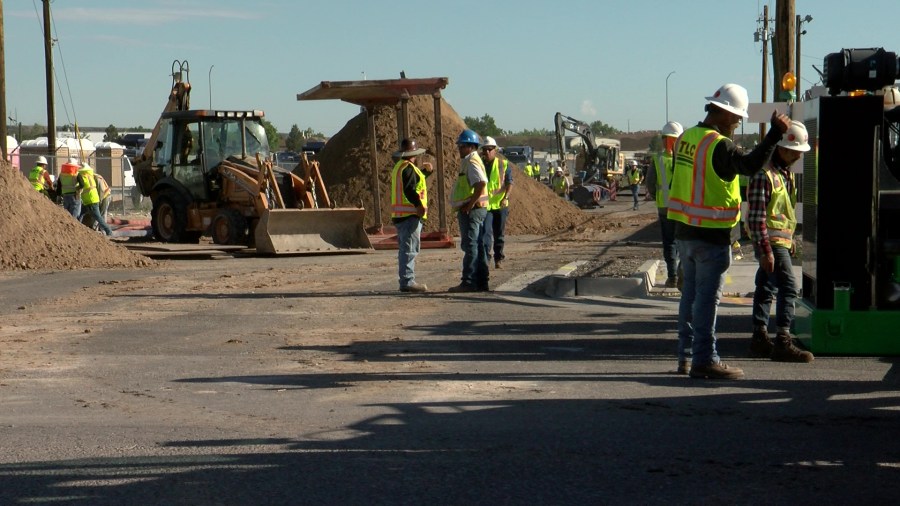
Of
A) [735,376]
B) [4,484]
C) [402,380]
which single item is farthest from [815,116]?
[4,484]

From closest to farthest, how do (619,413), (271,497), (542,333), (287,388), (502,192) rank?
1. (271,497)
2. (619,413)
3. (287,388)
4. (542,333)
5. (502,192)

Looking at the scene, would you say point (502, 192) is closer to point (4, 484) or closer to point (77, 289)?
point (77, 289)

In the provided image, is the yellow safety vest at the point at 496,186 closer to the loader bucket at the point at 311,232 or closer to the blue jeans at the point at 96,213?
the loader bucket at the point at 311,232

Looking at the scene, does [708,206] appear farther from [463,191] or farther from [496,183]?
[496,183]

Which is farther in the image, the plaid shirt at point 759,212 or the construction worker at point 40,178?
the construction worker at point 40,178

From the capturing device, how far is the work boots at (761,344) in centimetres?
980

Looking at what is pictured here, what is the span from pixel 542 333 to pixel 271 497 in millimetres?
6054

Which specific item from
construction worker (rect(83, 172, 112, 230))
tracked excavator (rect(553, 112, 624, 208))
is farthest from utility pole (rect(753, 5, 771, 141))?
construction worker (rect(83, 172, 112, 230))

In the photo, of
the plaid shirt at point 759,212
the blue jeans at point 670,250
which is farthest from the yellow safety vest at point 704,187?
the blue jeans at point 670,250

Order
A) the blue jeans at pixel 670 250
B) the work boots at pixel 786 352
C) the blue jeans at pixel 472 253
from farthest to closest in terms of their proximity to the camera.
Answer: the blue jeans at pixel 472 253 → the blue jeans at pixel 670 250 → the work boots at pixel 786 352

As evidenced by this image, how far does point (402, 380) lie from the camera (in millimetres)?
8781

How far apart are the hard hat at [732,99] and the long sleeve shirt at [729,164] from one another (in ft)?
0.56

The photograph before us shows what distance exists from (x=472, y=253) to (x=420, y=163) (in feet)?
55.2

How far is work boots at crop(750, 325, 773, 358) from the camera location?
980 centimetres
